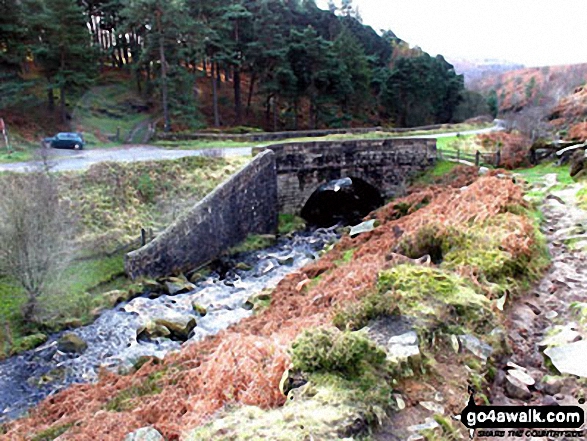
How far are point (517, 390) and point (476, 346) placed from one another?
0.73 metres

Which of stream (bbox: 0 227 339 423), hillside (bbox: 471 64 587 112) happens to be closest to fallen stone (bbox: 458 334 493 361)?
stream (bbox: 0 227 339 423)

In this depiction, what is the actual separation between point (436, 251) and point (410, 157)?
16.5 m

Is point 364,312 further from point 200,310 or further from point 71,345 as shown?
point 71,345

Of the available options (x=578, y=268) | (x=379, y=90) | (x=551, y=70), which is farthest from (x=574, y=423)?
(x=551, y=70)

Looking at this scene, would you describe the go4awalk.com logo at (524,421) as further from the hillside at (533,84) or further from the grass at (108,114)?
the hillside at (533,84)

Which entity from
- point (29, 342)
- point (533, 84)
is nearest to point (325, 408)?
point (29, 342)

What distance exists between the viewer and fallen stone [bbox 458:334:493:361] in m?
5.54

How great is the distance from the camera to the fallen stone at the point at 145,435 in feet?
15.9

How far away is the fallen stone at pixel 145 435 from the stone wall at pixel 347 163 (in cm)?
1737

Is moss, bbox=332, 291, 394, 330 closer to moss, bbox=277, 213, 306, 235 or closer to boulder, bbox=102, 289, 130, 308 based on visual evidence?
boulder, bbox=102, 289, 130, 308

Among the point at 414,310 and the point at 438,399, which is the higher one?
the point at 414,310

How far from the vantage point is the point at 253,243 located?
1902 centimetres

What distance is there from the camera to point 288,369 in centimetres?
505

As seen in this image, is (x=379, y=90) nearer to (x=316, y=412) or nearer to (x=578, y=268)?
(x=578, y=268)
